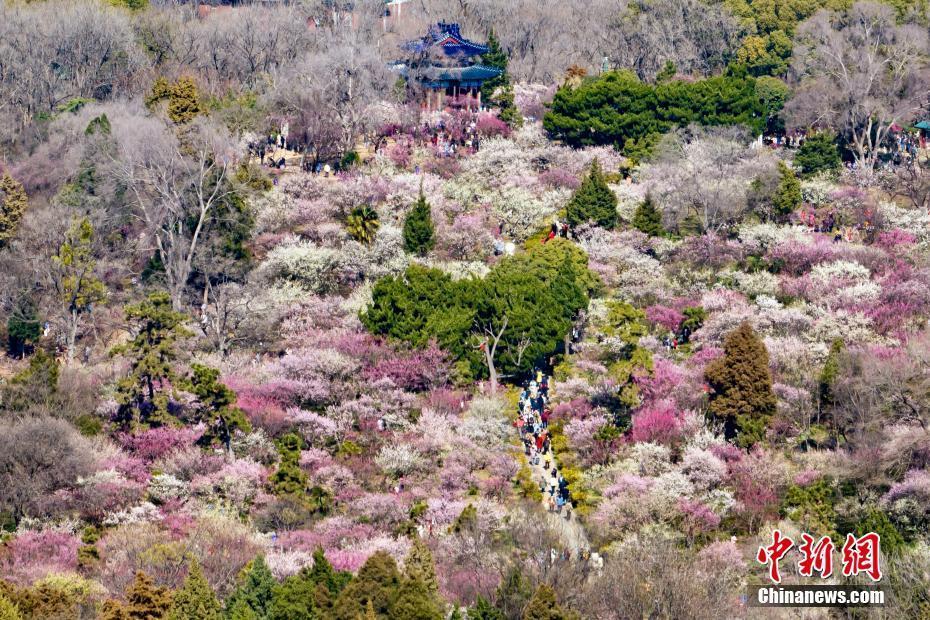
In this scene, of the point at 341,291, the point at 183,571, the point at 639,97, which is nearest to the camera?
the point at 183,571

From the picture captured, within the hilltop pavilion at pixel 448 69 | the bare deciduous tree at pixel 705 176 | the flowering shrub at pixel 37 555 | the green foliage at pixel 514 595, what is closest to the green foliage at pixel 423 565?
the green foliage at pixel 514 595

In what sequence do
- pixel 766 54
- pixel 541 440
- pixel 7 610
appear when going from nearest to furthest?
1. pixel 7 610
2. pixel 541 440
3. pixel 766 54

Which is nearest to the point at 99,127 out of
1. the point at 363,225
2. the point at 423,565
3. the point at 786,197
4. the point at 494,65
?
A: the point at 363,225

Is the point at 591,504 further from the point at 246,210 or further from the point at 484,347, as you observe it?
the point at 246,210

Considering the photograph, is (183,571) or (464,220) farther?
(464,220)

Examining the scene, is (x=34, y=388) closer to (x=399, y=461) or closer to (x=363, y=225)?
(x=399, y=461)

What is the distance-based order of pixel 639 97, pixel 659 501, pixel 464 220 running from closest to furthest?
pixel 659 501, pixel 464 220, pixel 639 97

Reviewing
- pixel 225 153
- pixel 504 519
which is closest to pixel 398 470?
pixel 504 519

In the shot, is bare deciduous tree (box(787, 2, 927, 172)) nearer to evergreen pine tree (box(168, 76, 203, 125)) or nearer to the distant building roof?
the distant building roof
